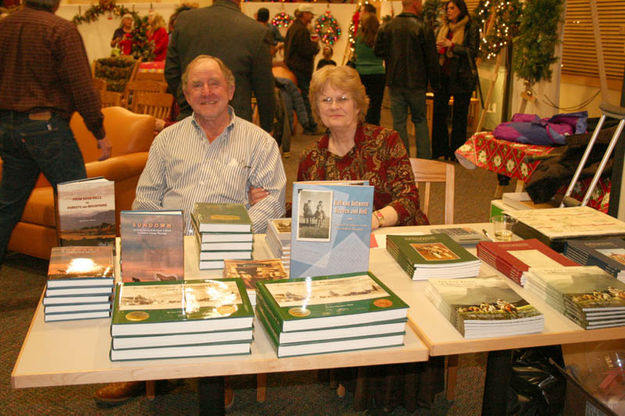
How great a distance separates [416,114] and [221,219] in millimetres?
4505

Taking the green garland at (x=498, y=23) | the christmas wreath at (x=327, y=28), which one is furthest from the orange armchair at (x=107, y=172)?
the christmas wreath at (x=327, y=28)

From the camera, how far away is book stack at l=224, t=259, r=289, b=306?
5.11ft

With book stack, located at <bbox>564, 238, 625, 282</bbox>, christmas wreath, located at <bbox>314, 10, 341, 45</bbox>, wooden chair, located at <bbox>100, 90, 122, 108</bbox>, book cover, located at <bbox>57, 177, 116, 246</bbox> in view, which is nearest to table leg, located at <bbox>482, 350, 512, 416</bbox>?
book stack, located at <bbox>564, 238, 625, 282</bbox>

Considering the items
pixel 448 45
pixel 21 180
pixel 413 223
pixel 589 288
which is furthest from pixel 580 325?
Result: pixel 448 45

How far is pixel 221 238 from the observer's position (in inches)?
69.6

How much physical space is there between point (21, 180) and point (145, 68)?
17.2 feet

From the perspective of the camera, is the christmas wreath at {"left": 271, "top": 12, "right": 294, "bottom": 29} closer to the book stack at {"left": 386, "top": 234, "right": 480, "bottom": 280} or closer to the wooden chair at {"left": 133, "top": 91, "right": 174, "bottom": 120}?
the wooden chair at {"left": 133, "top": 91, "right": 174, "bottom": 120}

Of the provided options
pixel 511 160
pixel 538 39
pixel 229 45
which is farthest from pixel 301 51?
pixel 511 160

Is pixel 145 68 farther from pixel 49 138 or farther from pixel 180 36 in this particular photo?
pixel 49 138

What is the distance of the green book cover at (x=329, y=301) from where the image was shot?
1.33 metres

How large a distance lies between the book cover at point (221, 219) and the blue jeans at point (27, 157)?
1482 mm

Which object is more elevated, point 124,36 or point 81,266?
point 124,36

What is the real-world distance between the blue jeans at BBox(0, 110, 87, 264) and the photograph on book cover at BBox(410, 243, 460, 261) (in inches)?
78.7

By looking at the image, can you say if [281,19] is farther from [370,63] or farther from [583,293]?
[583,293]
